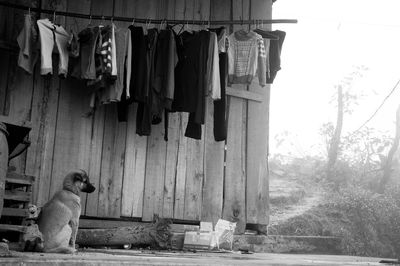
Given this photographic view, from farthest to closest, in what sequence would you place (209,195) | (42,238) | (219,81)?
(209,195) → (219,81) → (42,238)

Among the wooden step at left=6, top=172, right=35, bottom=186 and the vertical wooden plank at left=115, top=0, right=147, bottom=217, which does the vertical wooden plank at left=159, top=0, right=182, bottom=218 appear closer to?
the vertical wooden plank at left=115, top=0, right=147, bottom=217

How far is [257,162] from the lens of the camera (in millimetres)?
7805

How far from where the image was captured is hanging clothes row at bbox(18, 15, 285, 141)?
6434 mm

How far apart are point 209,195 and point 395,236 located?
8106 mm

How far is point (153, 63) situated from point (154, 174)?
4.76ft

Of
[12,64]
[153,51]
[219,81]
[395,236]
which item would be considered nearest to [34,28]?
[12,64]

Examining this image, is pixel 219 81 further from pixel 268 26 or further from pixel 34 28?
pixel 34 28

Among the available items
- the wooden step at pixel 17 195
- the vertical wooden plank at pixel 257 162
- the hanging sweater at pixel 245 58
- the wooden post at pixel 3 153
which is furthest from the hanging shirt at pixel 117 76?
the wooden post at pixel 3 153

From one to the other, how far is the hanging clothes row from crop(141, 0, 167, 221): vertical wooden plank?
1.08 feet

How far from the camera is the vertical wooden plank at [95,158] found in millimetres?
6902

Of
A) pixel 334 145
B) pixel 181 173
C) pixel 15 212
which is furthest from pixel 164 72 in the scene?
pixel 334 145

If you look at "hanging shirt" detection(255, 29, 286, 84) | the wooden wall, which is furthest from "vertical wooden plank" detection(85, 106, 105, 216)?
"hanging shirt" detection(255, 29, 286, 84)

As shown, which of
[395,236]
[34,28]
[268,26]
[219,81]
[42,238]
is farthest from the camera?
[395,236]

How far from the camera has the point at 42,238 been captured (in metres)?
4.99
